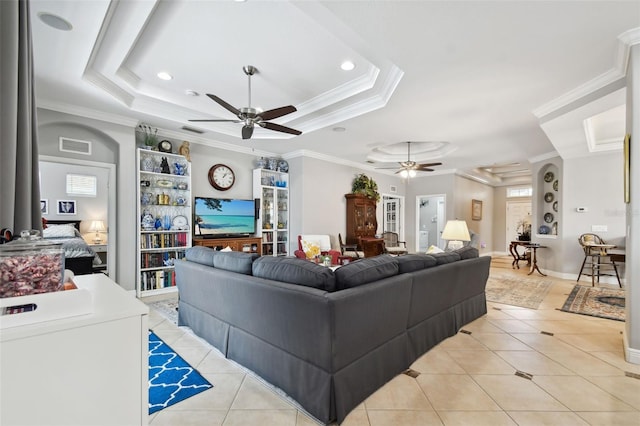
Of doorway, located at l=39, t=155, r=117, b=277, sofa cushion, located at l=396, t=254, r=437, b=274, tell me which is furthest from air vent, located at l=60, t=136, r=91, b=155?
sofa cushion, located at l=396, t=254, r=437, b=274

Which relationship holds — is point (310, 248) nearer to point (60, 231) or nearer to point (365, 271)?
point (365, 271)

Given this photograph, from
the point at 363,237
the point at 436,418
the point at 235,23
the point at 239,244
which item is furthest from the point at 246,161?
the point at 436,418

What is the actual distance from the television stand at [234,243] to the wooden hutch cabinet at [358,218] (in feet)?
7.75

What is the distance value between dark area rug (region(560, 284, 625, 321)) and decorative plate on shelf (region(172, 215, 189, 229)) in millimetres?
5813

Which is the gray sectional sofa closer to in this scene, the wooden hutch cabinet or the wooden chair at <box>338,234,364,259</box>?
the wooden chair at <box>338,234,364,259</box>

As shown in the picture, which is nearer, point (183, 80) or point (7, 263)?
point (7, 263)

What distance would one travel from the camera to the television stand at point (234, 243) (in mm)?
5199

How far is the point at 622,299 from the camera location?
15.1 feet

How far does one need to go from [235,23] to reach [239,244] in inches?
152

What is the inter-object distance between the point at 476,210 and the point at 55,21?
10161mm

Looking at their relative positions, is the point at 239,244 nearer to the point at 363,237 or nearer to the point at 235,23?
the point at 363,237

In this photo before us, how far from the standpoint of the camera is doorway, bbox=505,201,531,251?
10281mm

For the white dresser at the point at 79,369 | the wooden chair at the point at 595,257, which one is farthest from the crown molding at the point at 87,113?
the wooden chair at the point at 595,257

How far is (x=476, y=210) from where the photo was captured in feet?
31.3
